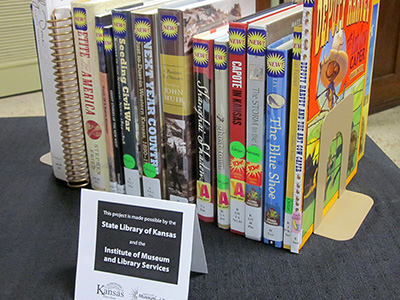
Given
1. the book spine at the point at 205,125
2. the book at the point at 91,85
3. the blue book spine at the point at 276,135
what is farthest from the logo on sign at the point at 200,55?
the book at the point at 91,85

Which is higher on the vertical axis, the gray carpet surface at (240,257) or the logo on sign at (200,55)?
the logo on sign at (200,55)

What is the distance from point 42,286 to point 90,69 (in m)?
0.42

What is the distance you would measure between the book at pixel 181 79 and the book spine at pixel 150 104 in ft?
0.06

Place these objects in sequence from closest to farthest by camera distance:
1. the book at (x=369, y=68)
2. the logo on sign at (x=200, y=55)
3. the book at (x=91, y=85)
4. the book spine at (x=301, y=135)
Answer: the book spine at (x=301, y=135), the logo on sign at (x=200, y=55), the book at (x=91, y=85), the book at (x=369, y=68)

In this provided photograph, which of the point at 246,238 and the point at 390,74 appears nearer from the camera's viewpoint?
the point at 246,238

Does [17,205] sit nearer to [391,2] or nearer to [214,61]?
[214,61]

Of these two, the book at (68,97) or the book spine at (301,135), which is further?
the book at (68,97)

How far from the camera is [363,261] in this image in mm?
889

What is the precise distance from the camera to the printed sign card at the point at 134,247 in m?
0.78

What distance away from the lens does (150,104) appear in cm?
96

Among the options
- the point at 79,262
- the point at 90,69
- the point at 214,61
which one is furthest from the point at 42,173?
the point at 214,61

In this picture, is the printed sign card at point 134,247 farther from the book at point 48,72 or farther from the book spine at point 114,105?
the book at point 48,72

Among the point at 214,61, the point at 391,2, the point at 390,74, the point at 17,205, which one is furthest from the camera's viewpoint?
the point at 390,74

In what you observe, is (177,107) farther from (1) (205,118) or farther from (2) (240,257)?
(2) (240,257)
